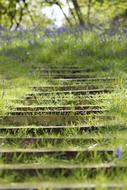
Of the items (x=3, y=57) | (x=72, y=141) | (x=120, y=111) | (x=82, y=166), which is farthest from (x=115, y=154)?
(x=3, y=57)

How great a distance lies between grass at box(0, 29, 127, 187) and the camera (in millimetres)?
2646

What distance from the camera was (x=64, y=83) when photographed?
5992mm

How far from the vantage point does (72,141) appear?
3.08 meters

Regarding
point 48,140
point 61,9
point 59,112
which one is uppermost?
point 61,9

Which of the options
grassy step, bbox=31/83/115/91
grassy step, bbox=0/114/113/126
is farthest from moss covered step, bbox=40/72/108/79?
grassy step, bbox=0/114/113/126

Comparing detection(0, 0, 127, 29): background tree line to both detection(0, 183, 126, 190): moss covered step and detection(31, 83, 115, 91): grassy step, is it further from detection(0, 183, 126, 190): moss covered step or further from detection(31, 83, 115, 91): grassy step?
detection(0, 183, 126, 190): moss covered step

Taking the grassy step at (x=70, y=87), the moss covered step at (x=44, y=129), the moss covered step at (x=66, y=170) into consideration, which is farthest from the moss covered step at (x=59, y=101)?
the moss covered step at (x=66, y=170)

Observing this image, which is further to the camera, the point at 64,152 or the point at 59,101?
the point at 59,101

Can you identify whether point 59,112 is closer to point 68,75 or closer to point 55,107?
point 55,107

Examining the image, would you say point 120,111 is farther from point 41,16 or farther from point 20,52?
point 41,16

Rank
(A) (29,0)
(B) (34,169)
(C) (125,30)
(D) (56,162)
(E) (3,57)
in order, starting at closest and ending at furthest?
(B) (34,169)
(D) (56,162)
(E) (3,57)
(C) (125,30)
(A) (29,0)

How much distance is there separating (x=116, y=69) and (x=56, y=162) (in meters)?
4.53

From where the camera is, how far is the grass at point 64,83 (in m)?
2.65

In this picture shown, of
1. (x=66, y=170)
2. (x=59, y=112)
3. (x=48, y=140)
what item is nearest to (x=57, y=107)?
(x=59, y=112)
